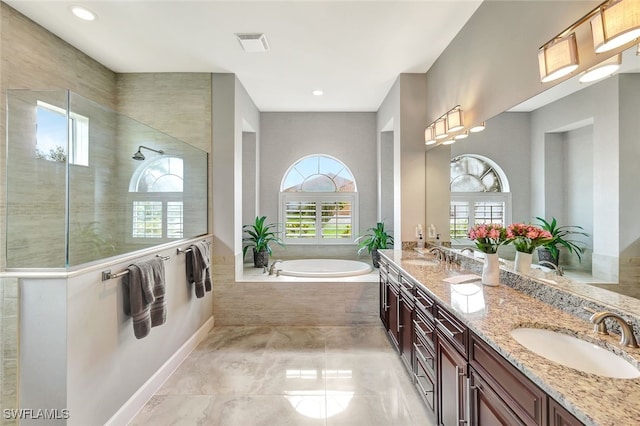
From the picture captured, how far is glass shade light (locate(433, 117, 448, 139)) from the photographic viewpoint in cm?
266

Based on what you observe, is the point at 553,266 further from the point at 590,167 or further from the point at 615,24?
the point at 615,24

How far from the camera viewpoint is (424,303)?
188 centimetres

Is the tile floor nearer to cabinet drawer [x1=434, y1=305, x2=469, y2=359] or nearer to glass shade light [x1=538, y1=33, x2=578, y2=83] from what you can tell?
cabinet drawer [x1=434, y1=305, x2=469, y2=359]

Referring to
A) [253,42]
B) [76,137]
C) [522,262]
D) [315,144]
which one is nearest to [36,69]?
[76,137]

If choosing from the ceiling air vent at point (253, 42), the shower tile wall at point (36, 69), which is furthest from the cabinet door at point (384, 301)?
the shower tile wall at point (36, 69)

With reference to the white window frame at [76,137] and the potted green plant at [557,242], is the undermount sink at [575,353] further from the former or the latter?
the white window frame at [76,137]

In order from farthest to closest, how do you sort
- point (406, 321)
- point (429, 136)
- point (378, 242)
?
1. point (378, 242)
2. point (429, 136)
3. point (406, 321)

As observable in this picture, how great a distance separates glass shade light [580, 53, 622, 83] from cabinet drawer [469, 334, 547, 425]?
1.28 m

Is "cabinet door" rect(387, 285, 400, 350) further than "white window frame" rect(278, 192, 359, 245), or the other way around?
"white window frame" rect(278, 192, 359, 245)

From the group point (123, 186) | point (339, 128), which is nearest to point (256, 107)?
point (339, 128)

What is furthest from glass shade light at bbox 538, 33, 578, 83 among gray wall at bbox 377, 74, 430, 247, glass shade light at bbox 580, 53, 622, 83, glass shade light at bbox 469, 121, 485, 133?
gray wall at bbox 377, 74, 430, 247

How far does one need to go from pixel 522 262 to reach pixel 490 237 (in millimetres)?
234

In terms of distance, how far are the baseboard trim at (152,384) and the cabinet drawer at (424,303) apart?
2023 millimetres

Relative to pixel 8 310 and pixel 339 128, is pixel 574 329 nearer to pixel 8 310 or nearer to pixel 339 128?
pixel 8 310
